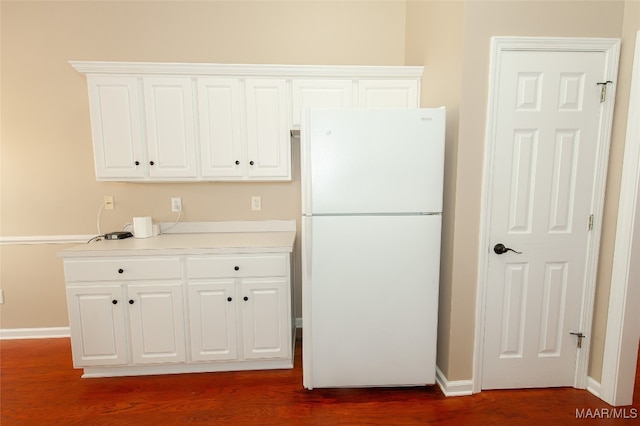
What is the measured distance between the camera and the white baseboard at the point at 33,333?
2.66 meters

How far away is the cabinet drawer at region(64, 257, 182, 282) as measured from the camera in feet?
6.61

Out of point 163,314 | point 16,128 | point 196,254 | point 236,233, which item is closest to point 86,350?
point 163,314

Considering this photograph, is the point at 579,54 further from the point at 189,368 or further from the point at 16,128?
the point at 16,128

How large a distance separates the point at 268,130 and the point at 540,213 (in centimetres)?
190

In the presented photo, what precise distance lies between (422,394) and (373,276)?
2.83 ft

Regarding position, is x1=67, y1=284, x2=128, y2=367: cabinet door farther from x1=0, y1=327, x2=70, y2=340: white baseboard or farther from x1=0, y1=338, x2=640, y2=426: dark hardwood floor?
x1=0, y1=327, x2=70, y2=340: white baseboard

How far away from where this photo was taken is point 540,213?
6.02 ft

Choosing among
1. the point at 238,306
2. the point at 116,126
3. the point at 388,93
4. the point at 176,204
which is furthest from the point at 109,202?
the point at 388,93

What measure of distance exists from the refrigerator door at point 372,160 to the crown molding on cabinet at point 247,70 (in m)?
0.69

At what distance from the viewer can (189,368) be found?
2.19m

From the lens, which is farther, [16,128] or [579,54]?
[16,128]

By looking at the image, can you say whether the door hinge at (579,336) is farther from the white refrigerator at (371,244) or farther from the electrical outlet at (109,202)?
the electrical outlet at (109,202)

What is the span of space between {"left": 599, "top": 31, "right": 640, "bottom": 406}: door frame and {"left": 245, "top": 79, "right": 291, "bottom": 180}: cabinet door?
2072 millimetres

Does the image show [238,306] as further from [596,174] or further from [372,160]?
[596,174]
